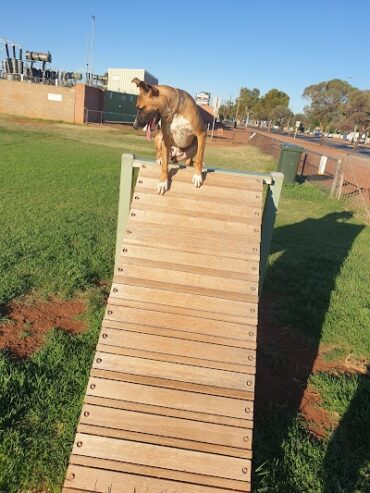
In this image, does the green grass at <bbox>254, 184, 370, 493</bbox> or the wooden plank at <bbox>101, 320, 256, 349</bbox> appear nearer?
the green grass at <bbox>254, 184, 370, 493</bbox>

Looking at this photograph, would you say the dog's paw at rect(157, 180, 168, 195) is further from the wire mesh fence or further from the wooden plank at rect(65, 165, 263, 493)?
the wire mesh fence

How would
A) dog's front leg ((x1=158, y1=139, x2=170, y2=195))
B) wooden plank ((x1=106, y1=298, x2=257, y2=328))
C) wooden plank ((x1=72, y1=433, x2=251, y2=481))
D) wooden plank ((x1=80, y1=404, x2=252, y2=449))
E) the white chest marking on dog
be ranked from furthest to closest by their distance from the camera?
dog's front leg ((x1=158, y1=139, x2=170, y2=195))
the white chest marking on dog
wooden plank ((x1=106, y1=298, x2=257, y2=328))
wooden plank ((x1=80, y1=404, x2=252, y2=449))
wooden plank ((x1=72, y1=433, x2=251, y2=481))

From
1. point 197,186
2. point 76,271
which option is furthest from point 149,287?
point 76,271

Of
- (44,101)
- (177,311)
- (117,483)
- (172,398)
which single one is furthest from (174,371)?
(44,101)

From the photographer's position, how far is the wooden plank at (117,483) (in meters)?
2.38

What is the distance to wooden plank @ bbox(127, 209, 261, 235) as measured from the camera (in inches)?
148

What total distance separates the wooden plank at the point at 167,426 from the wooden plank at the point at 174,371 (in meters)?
0.29

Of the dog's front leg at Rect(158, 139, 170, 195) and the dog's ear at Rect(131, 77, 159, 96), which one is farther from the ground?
the dog's ear at Rect(131, 77, 159, 96)

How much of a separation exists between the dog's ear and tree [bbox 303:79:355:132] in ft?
177

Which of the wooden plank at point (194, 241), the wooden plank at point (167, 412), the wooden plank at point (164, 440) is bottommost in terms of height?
the wooden plank at point (164, 440)

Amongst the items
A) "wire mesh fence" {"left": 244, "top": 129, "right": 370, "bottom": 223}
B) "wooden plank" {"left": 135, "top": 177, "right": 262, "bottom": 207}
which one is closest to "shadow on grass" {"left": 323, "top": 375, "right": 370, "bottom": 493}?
"wooden plank" {"left": 135, "top": 177, "right": 262, "bottom": 207}

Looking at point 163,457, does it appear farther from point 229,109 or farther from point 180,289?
point 229,109

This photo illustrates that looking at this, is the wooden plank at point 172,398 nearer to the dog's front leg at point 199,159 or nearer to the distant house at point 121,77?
the dog's front leg at point 199,159

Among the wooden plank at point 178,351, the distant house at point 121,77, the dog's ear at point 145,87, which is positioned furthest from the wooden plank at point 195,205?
the distant house at point 121,77
